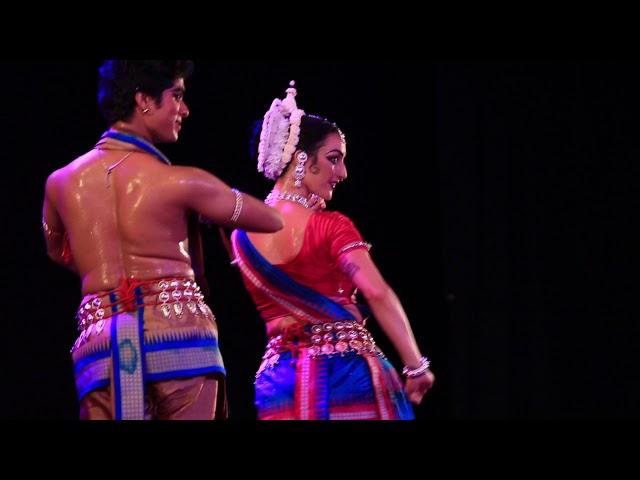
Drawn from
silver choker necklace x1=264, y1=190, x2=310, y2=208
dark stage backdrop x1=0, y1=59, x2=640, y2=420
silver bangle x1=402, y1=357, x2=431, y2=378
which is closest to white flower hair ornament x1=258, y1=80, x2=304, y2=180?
silver choker necklace x1=264, y1=190, x2=310, y2=208

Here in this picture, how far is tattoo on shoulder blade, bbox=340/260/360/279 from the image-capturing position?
281cm

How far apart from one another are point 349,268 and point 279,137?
528 mm

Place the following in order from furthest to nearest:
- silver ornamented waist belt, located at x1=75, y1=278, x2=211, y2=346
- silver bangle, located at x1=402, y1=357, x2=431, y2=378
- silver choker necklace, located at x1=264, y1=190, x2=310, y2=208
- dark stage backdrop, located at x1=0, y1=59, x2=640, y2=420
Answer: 1. dark stage backdrop, located at x1=0, y1=59, x2=640, y2=420
2. silver choker necklace, located at x1=264, y1=190, x2=310, y2=208
3. silver bangle, located at x1=402, y1=357, x2=431, y2=378
4. silver ornamented waist belt, located at x1=75, y1=278, x2=211, y2=346

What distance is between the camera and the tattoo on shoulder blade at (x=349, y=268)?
2.81 meters

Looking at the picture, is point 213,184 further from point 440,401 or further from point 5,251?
point 440,401

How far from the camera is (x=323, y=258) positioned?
Answer: 2.89 m

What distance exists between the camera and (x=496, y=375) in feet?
14.4

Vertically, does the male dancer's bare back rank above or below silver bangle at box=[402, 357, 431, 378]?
above

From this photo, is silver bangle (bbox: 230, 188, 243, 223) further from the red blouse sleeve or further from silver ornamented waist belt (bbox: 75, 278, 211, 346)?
the red blouse sleeve

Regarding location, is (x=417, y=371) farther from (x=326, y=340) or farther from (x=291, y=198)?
(x=291, y=198)

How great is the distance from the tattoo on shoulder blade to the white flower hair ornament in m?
0.41

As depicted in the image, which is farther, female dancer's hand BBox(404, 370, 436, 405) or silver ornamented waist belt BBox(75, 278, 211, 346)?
female dancer's hand BBox(404, 370, 436, 405)

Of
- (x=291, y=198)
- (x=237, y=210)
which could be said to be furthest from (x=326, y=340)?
(x=237, y=210)

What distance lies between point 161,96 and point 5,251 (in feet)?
5.22
